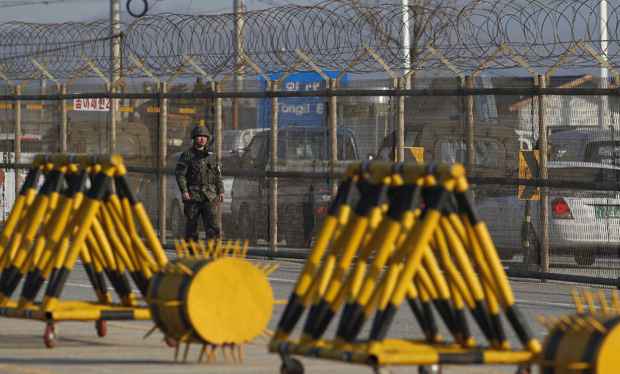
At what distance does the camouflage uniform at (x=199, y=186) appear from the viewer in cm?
2064

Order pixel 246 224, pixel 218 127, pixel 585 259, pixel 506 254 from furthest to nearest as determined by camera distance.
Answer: pixel 218 127, pixel 246 224, pixel 506 254, pixel 585 259

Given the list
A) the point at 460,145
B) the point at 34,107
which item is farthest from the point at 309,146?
the point at 34,107

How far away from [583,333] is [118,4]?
33.3 meters

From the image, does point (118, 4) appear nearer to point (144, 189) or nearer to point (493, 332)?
point (144, 189)

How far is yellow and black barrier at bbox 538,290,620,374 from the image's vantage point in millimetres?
8695

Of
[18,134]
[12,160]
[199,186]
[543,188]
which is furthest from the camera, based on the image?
[12,160]

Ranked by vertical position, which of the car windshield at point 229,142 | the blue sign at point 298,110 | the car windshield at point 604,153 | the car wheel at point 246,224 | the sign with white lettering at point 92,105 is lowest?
the car wheel at point 246,224

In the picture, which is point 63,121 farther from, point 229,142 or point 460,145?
point 460,145

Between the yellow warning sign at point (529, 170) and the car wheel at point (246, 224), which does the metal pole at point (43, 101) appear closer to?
the car wheel at point (246, 224)

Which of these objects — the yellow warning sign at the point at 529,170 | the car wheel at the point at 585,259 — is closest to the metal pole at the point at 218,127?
the yellow warning sign at the point at 529,170

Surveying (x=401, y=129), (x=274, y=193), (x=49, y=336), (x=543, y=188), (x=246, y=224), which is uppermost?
(x=401, y=129)

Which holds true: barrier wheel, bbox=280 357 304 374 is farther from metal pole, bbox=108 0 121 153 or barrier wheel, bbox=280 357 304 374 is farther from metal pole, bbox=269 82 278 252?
metal pole, bbox=108 0 121 153

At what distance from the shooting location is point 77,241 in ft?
41.3

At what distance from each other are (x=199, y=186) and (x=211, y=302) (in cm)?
912
